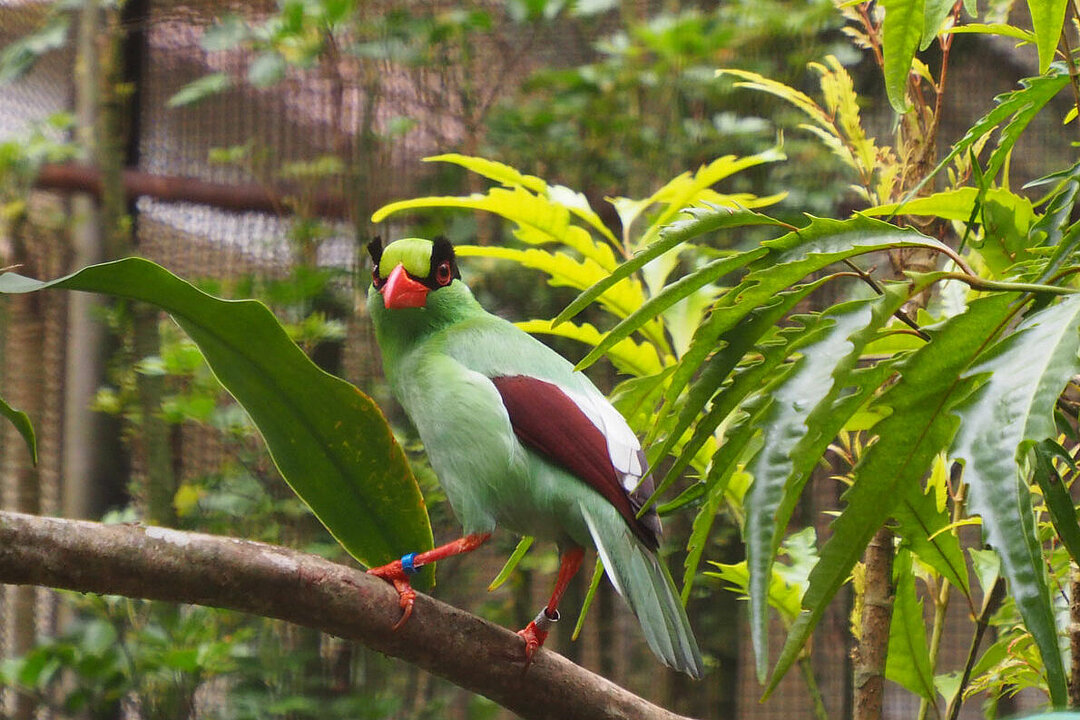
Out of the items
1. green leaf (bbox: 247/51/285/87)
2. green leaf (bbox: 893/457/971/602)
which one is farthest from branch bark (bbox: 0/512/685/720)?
green leaf (bbox: 247/51/285/87)

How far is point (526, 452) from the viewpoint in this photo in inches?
33.5

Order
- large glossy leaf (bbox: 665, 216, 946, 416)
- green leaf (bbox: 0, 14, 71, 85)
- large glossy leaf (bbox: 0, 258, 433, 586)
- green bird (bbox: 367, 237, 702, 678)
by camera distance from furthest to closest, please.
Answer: green leaf (bbox: 0, 14, 71, 85) < green bird (bbox: 367, 237, 702, 678) < large glossy leaf (bbox: 0, 258, 433, 586) < large glossy leaf (bbox: 665, 216, 946, 416)

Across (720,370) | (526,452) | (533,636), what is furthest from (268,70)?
(720,370)

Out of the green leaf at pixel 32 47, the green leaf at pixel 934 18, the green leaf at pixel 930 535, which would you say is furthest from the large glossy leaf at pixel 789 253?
the green leaf at pixel 32 47

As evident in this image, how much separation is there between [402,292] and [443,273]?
0.06 m

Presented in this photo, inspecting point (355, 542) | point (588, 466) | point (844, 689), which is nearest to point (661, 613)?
point (588, 466)

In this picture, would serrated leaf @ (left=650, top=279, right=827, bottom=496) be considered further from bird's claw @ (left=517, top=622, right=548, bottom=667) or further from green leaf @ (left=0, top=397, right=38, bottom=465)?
green leaf @ (left=0, top=397, right=38, bottom=465)

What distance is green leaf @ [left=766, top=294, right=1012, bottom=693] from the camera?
0.49 m

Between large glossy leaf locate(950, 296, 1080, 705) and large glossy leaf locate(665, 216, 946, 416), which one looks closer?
large glossy leaf locate(950, 296, 1080, 705)

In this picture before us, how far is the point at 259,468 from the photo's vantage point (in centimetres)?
185

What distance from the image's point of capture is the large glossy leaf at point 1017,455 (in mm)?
429

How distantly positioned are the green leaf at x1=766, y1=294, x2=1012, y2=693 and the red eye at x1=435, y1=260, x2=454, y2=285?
1.71 ft

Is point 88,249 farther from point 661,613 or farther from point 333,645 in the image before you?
A: point 661,613

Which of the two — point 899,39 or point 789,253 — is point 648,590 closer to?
point 789,253
